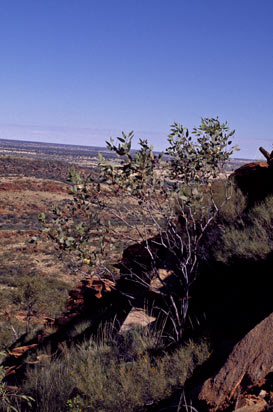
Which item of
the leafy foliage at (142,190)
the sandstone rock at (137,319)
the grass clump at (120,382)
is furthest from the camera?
the sandstone rock at (137,319)

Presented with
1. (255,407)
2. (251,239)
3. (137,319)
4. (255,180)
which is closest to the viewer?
(255,407)

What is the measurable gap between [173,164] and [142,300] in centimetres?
301

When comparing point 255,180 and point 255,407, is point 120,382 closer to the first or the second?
point 255,407

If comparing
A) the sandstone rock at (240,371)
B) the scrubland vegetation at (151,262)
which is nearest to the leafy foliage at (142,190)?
the scrubland vegetation at (151,262)

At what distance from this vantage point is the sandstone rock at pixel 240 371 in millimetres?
3217

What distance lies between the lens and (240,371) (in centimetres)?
332

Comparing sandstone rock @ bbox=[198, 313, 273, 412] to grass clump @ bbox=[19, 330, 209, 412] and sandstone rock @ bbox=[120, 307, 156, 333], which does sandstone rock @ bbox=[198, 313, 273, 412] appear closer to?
grass clump @ bbox=[19, 330, 209, 412]

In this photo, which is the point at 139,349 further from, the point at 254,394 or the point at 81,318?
Result: the point at 81,318

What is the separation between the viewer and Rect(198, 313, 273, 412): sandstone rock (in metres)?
3.22

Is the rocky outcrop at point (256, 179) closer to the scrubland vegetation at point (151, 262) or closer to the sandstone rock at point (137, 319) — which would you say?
the scrubland vegetation at point (151, 262)

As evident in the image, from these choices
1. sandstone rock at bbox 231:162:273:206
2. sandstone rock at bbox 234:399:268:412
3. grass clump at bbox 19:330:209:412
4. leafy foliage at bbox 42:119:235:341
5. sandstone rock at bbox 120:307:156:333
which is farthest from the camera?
sandstone rock at bbox 231:162:273:206

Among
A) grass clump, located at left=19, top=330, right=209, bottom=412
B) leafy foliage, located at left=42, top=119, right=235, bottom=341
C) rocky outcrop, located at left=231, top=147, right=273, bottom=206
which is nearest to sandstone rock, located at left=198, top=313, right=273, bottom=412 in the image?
grass clump, located at left=19, top=330, right=209, bottom=412

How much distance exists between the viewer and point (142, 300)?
6961mm

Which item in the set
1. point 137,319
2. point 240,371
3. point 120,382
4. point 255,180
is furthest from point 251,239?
point 120,382
